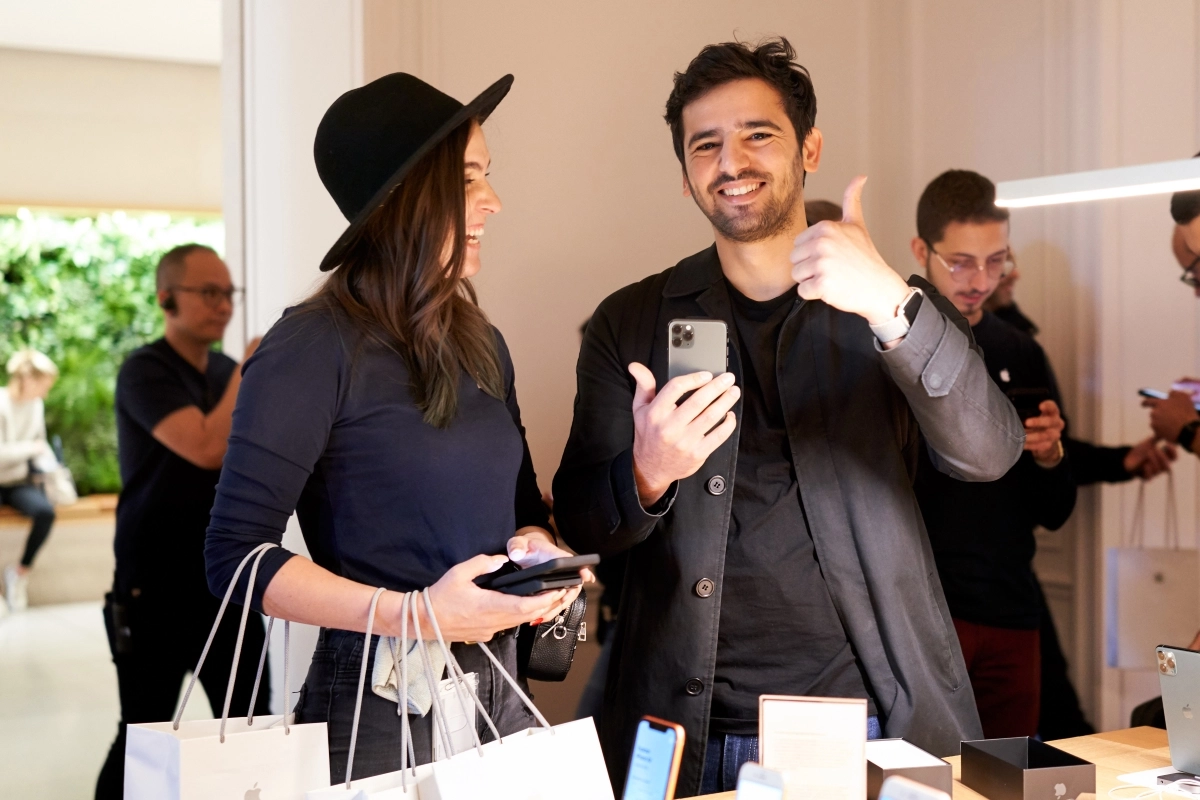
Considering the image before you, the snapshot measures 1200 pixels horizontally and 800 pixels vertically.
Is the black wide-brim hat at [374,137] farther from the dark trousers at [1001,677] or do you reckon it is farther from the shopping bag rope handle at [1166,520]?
the shopping bag rope handle at [1166,520]

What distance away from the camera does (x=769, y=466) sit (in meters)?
2.06

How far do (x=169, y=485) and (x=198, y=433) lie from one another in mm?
167

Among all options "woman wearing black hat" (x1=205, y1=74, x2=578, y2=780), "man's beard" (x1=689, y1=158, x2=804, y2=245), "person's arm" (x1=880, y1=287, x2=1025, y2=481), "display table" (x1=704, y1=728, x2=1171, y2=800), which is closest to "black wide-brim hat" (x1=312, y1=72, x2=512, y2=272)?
"woman wearing black hat" (x1=205, y1=74, x2=578, y2=780)

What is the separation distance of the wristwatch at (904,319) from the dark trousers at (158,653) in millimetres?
1967

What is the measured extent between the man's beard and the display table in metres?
1.05

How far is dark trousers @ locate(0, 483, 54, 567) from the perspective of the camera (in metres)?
2.79

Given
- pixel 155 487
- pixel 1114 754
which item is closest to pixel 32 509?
pixel 155 487

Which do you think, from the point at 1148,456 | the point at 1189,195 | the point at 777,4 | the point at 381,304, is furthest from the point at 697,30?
the point at 381,304

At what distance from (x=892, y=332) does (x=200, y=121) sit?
2.19 metres

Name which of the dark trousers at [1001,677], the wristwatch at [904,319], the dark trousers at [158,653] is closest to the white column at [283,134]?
the dark trousers at [158,653]

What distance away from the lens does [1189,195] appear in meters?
2.73

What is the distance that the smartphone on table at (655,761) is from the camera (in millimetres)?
1217

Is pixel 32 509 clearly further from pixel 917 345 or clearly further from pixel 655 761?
pixel 917 345

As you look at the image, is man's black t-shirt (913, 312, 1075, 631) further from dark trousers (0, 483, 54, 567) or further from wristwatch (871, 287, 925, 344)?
dark trousers (0, 483, 54, 567)
